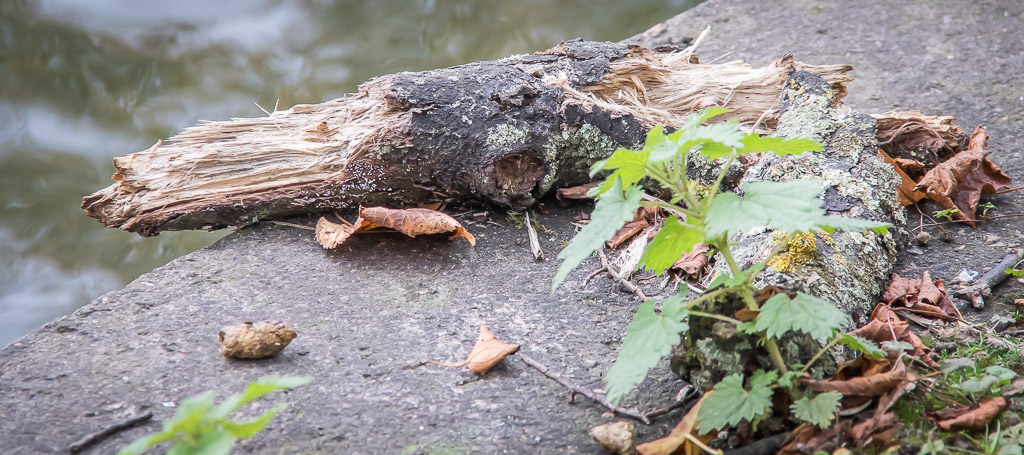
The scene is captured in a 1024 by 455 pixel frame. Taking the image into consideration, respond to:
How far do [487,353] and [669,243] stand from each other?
583 mm

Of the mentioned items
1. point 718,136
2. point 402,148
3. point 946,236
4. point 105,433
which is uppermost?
point 718,136

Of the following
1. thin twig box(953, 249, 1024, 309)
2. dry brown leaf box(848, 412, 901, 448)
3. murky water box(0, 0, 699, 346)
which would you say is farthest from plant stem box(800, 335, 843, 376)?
murky water box(0, 0, 699, 346)

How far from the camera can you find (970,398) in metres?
1.43

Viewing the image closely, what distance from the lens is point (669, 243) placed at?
144 centimetres

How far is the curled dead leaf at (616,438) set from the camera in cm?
142

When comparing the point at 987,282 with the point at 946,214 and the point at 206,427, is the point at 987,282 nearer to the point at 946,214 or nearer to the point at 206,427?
the point at 946,214

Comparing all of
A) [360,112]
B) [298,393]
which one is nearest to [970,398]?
[298,393]

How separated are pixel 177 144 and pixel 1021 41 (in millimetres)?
4048

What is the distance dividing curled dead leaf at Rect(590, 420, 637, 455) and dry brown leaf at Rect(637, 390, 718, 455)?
2 cm

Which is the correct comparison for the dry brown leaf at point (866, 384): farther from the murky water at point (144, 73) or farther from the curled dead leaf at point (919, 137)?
the murky water at point (144, 73)

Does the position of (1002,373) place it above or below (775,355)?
below

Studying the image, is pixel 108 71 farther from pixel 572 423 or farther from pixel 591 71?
pixel 572 423

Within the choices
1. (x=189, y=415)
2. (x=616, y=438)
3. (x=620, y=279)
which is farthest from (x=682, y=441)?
(x=189, y=415)

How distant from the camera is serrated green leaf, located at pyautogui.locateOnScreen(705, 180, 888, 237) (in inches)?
46.3
